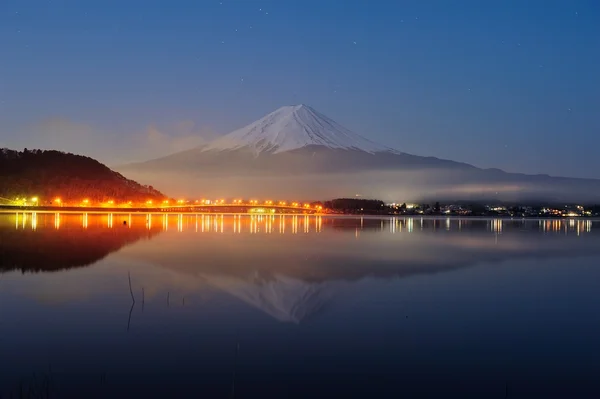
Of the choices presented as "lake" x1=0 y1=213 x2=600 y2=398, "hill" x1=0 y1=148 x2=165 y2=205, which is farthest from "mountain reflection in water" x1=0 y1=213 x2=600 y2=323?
"hill" x1=0 y1=148 x2=165 y2=205

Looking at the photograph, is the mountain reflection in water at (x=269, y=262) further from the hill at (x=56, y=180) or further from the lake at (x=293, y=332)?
the hill at (x=56, y=180)

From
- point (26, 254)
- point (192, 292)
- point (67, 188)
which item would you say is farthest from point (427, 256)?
point (67, 188)

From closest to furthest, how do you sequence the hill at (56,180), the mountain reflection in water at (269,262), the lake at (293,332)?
the lake at (293,332) < the mountain reflection in water at (269,262) < the hill at (56,180)

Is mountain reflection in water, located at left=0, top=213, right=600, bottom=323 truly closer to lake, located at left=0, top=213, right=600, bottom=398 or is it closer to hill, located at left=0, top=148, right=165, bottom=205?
lake, located at left=0, top=213, right=600, bottom=398

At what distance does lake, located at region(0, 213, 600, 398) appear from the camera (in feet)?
19.9

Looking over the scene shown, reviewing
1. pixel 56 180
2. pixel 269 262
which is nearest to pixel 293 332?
pixel 269 262

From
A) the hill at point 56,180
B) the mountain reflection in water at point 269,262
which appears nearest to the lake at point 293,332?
the mountain reflection in water at point 269,262

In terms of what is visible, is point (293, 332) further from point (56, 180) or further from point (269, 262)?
point (56, 180)

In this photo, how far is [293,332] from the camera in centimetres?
822

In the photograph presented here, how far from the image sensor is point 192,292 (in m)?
11.6

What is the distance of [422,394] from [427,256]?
15.7 metres

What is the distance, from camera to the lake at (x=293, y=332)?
608 centimetres

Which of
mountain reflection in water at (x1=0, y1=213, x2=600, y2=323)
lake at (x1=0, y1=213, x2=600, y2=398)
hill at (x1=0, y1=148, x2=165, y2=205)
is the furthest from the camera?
hill at (x1=0, y1=148, x2=165, y2=205)

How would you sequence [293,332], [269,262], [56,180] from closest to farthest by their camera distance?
[293,332] → [269,262] → [56,180]
